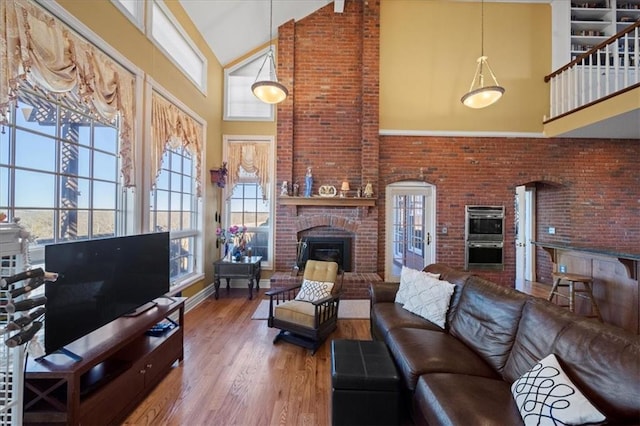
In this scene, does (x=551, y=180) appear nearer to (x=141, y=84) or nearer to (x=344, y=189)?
(x=344, y=189)

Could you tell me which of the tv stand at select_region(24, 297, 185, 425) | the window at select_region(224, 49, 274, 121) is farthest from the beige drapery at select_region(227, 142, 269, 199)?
the tv stand at select_region(24, 297, 185, 425)

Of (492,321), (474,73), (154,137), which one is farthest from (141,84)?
(474,73)

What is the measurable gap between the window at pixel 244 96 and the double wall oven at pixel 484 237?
422cm

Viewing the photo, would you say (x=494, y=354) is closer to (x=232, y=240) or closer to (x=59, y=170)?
(x=59, y=170)

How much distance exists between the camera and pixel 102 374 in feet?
6.02

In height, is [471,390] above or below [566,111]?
below

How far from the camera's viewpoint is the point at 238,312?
12.9ft

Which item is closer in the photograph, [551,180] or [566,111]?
[566,111]

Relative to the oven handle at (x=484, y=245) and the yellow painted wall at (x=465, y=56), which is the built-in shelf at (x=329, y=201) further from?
the oven handle at (x=484, y=245)

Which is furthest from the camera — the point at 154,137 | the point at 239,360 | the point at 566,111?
the point at 566,111

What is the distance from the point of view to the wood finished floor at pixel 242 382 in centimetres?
196

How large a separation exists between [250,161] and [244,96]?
1.27 m

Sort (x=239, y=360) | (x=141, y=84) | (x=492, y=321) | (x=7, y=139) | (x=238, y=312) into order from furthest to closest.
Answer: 1. (x=238, y=312)
2. (x=141, y=84)
3. (x=239, y=360)
4. (x=492, y=321)
5. (x=7, y=139)

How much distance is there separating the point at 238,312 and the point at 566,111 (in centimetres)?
637
